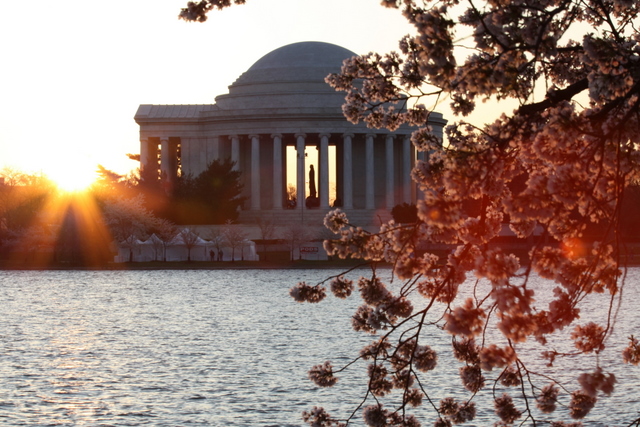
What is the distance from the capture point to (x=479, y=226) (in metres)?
11.0

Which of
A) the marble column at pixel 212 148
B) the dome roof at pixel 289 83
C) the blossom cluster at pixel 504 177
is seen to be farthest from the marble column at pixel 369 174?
the blossom cluster at pixel 504 177

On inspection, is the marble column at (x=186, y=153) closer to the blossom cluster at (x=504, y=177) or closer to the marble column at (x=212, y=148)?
the marble column at (x=212, y=148)

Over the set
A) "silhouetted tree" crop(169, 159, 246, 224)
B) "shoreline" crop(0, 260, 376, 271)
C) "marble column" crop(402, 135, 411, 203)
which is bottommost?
"shoreline" crop(0, 260, 376, 271)

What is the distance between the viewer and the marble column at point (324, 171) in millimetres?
133250

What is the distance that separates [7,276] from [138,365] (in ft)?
168

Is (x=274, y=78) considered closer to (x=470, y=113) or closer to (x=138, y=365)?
(x=138, y=365)

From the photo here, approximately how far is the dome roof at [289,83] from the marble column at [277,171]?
409 cm

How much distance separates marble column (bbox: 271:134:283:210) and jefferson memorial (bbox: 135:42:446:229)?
113mm

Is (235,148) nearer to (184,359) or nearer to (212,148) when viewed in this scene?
(212,148)

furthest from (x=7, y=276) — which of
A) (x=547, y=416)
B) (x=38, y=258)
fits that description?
(x=547, y=416)

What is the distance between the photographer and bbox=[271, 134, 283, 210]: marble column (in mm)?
135125

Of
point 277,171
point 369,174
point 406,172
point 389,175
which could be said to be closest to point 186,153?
point 277,171

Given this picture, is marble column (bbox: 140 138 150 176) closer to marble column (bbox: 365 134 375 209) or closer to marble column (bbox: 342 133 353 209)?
marble column (bbox: 342 133 353 209)

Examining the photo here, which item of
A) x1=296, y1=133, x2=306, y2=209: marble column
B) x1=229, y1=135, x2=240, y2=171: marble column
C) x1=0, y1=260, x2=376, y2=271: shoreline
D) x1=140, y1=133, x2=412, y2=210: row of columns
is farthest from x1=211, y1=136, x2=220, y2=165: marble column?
x1=0, y1=260, x2=376, y2=271: shoreline
